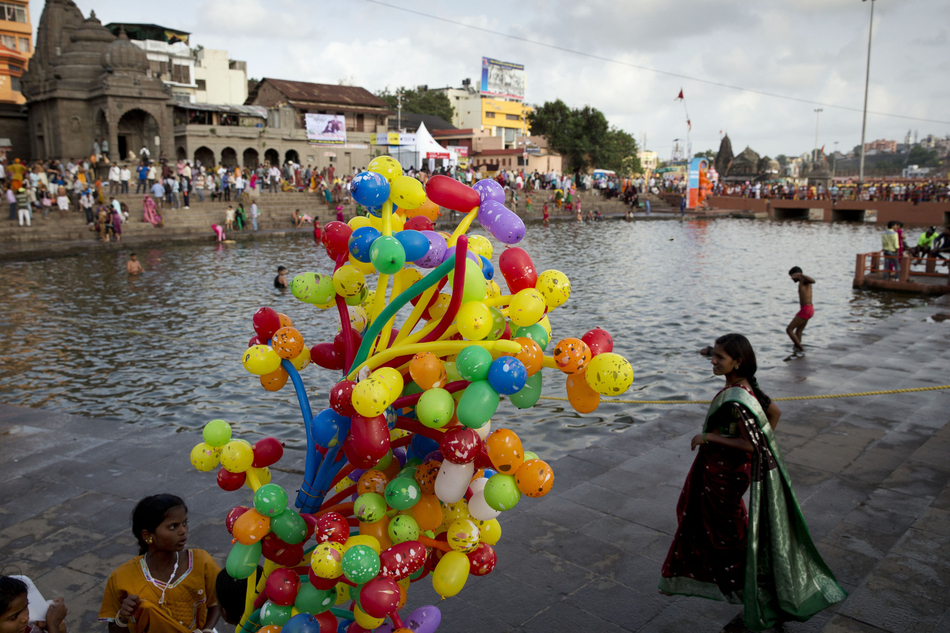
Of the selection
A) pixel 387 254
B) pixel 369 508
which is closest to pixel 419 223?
pixel 387 254

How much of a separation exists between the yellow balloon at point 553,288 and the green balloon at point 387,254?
0.66 meters

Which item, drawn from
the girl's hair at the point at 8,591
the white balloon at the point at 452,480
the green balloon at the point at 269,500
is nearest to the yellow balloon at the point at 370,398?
the white balloon at the point at 452,480

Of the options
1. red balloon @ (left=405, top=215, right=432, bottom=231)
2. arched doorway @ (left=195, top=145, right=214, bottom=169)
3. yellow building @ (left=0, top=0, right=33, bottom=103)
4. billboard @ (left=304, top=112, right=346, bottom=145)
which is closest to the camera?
red balloon @ (left=405, top=215, right=432, bottom=231)

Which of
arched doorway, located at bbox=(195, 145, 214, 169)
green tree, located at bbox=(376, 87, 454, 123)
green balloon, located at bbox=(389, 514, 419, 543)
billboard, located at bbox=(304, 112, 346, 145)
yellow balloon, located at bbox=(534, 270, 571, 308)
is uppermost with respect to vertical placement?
green tree, located at bbox=(376, 87, 454, 123)

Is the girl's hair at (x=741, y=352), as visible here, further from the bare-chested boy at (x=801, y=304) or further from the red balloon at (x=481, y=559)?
the bare-chested boy at (x=801, y=304)

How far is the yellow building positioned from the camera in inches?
1973

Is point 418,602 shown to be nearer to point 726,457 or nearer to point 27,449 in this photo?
point 726,457

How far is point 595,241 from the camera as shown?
30.2 m

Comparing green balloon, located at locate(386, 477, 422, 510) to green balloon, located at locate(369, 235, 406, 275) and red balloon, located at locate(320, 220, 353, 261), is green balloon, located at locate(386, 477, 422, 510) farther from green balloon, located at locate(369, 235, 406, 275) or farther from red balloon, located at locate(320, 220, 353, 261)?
red balloon, located at locate(320, 220, 353, 261)

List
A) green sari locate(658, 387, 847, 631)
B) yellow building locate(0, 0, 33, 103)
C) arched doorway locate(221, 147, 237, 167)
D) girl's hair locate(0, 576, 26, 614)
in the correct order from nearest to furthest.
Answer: girl's hair locate(0, 576, 26, 614), green sari locate(658, 387, 847, 631), arched doorway locate(221, 147, 237, 167), yellow building locate(0, 0, 33, 103)

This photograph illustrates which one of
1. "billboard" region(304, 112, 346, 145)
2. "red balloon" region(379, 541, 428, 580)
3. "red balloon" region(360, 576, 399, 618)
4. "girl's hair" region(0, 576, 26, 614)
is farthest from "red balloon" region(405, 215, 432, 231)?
"billboard" region(304, 112, 346, 145)

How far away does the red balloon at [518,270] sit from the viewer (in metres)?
2.97

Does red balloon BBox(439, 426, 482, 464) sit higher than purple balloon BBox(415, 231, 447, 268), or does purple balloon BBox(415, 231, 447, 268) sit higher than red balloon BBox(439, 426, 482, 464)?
purple balloon BBox(415, 231, 447, 268)

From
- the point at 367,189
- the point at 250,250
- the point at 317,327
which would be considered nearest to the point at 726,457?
the point at 367,189
